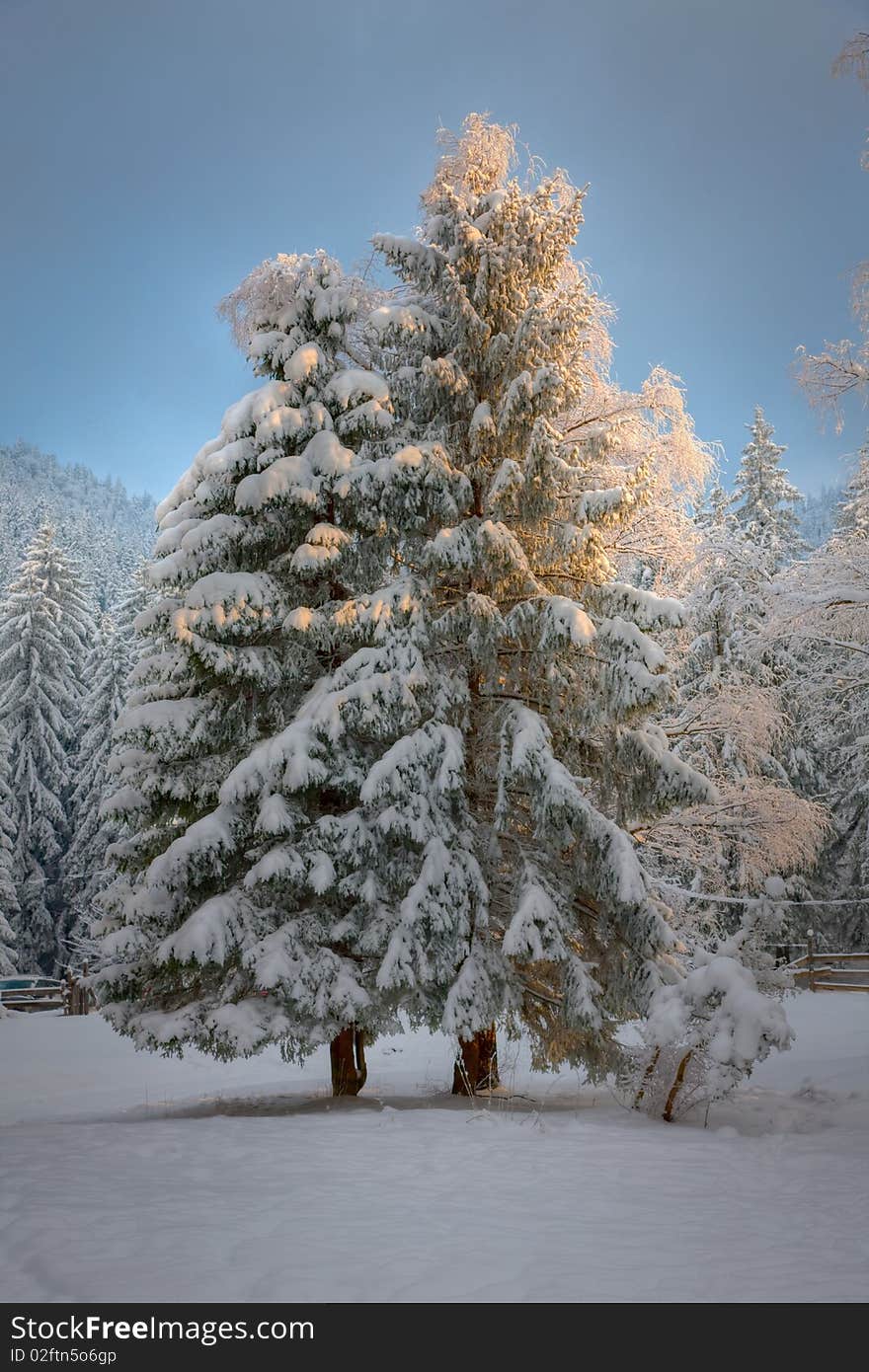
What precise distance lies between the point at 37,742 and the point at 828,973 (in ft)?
87.2

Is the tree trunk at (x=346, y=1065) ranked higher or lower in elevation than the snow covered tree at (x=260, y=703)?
lower

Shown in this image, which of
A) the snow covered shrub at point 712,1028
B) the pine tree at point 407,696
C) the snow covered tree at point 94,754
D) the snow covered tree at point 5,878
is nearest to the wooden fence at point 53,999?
the snow covered tree at point 5,878

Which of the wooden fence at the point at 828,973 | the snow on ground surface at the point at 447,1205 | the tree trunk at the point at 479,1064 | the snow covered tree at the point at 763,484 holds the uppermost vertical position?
the snow covered tree at the point at 763,484

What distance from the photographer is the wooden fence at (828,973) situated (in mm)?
22297

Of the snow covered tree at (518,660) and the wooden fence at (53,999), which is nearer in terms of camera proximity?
the snow covered tree at (518,660)

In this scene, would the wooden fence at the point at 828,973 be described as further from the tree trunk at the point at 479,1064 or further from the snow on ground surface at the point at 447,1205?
the snow on ground surface at the point at 447,1205

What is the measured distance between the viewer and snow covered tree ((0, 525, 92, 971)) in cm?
3147

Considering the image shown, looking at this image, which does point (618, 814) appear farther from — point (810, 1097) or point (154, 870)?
point (154, 870)

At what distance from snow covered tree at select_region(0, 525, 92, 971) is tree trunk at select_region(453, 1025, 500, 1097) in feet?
84.2

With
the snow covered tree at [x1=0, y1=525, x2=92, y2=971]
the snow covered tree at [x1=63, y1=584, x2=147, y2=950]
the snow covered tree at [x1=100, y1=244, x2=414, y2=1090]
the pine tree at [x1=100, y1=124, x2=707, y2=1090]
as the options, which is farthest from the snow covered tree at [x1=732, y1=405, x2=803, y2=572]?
the snow covered tree at [x1=0, y1=525, x2=92, y2=971]

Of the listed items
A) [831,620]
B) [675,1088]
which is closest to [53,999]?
[675,1088]

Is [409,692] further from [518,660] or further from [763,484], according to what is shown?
[763,484]

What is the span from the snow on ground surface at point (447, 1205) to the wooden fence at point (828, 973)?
15.1 metres
